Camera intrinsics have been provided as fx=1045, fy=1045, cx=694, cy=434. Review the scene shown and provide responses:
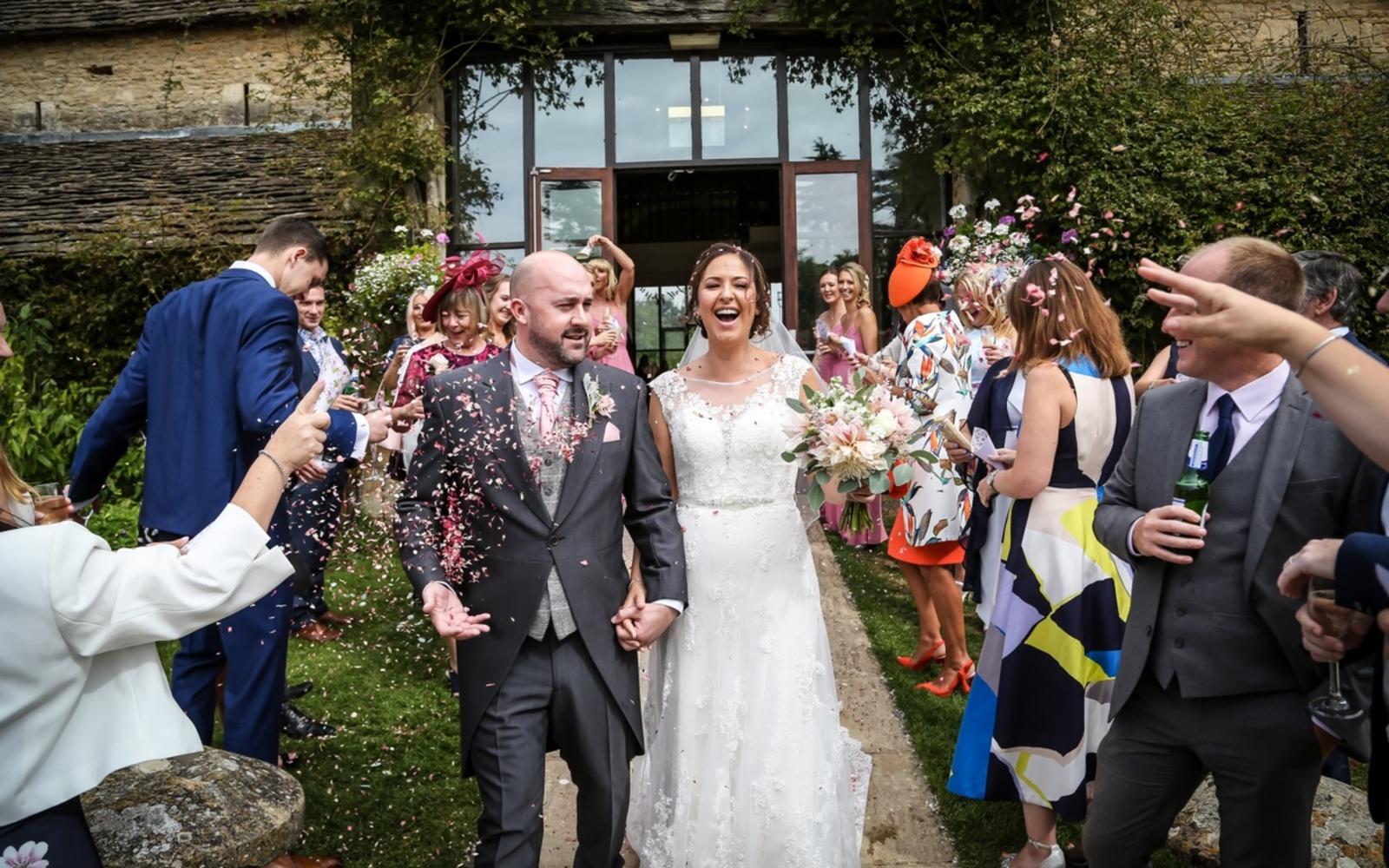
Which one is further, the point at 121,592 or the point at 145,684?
the point at 145,684

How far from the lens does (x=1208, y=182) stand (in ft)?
34.9

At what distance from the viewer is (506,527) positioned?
3.47 metres

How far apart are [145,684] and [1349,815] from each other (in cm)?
453

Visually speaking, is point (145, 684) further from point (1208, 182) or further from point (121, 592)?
point (1208, 182)

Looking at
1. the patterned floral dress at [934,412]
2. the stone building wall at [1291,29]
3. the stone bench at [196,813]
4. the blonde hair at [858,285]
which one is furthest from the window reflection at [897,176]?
the stone bench at [196,813]

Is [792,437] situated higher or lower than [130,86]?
lower

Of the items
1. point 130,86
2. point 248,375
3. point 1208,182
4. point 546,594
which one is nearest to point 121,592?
point 546,594

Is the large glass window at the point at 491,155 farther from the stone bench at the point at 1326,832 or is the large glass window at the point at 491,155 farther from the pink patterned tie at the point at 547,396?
the stone bench at the point at 1326,832

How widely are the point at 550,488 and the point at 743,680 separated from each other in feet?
3.61

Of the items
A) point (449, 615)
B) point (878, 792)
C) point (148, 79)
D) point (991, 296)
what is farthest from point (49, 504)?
point (148, 79)

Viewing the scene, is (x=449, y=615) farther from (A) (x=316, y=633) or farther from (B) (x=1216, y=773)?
(A) (x=316, y=633)

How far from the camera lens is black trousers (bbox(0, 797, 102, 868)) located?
7.48ft

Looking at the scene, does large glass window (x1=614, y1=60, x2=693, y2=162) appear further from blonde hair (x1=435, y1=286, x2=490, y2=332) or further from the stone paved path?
the stone paved path

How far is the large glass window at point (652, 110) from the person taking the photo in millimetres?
11992
